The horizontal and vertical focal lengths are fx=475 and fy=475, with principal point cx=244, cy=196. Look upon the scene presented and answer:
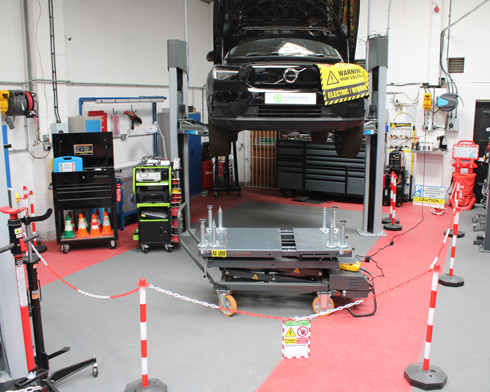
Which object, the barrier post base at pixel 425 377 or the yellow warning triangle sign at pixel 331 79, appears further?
the yellow warning triangle sign at pixel 331 79

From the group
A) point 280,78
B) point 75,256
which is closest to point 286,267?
point 280,78

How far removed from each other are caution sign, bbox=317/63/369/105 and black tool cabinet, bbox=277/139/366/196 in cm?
381

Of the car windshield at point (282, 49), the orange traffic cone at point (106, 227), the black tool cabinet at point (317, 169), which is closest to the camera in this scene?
the car windshield at point (282, 49)

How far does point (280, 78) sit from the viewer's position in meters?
4.67

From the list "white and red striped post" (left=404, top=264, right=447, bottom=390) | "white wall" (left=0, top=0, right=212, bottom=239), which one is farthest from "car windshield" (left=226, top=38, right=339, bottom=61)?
"white and red striped post" (left=404, top=264, right=447, bottom=390)

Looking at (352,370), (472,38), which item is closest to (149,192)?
(352,370)

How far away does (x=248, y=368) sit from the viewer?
131 inches

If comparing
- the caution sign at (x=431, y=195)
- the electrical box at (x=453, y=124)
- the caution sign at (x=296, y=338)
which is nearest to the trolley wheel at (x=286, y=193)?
the caution sign at (x=431, y=195)

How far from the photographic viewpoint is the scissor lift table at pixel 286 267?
4.08m

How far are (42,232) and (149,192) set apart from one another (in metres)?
1.75

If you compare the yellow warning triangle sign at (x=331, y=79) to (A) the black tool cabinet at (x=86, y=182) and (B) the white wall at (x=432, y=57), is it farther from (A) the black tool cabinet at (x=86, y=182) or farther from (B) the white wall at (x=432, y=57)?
(B) the white wall at (x=432, y=57)

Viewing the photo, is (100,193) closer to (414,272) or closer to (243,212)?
(243,212)

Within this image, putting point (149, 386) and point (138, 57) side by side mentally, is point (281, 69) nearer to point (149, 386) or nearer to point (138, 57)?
point (149, 386)

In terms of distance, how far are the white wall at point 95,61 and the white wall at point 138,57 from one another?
0.01 metres
